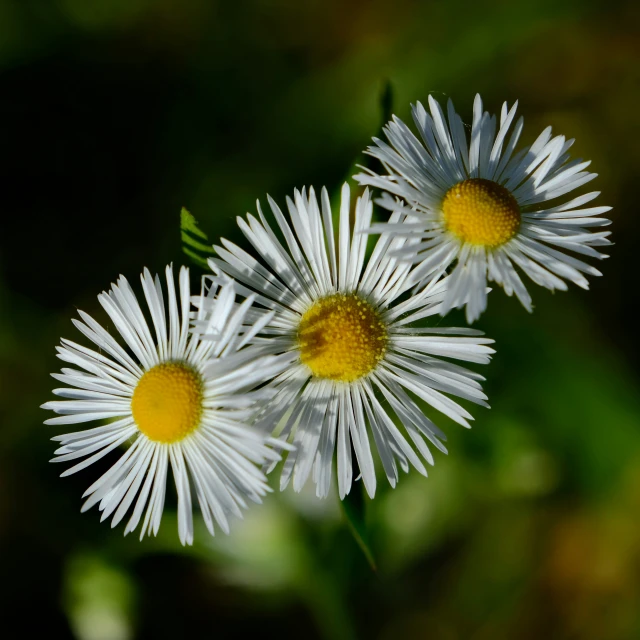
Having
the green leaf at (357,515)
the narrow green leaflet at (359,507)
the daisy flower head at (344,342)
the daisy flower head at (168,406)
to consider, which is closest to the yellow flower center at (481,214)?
the daisy flower head at (344,342)

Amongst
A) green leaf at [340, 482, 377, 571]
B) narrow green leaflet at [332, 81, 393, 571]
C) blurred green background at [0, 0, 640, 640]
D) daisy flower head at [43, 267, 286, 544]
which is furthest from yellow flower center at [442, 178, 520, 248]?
blurred green background at [0, 0, 640, 640]

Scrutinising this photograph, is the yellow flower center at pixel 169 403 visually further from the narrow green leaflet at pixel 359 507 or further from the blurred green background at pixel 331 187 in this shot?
the blurred green background at pixel 331 187

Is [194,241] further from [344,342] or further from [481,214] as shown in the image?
[481,214]

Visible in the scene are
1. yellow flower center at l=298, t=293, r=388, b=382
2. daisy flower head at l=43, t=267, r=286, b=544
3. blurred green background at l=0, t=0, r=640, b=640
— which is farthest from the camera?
blurred green background at l=0, t=0, r=640, b=640

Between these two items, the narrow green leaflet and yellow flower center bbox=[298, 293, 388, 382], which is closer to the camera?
the narrow green leaflet

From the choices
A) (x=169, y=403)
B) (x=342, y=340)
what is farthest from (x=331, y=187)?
(x=169, y=403)

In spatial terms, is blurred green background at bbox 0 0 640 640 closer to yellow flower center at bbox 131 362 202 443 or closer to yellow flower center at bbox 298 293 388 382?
yellow flower center at bbox 298 293 388 382
